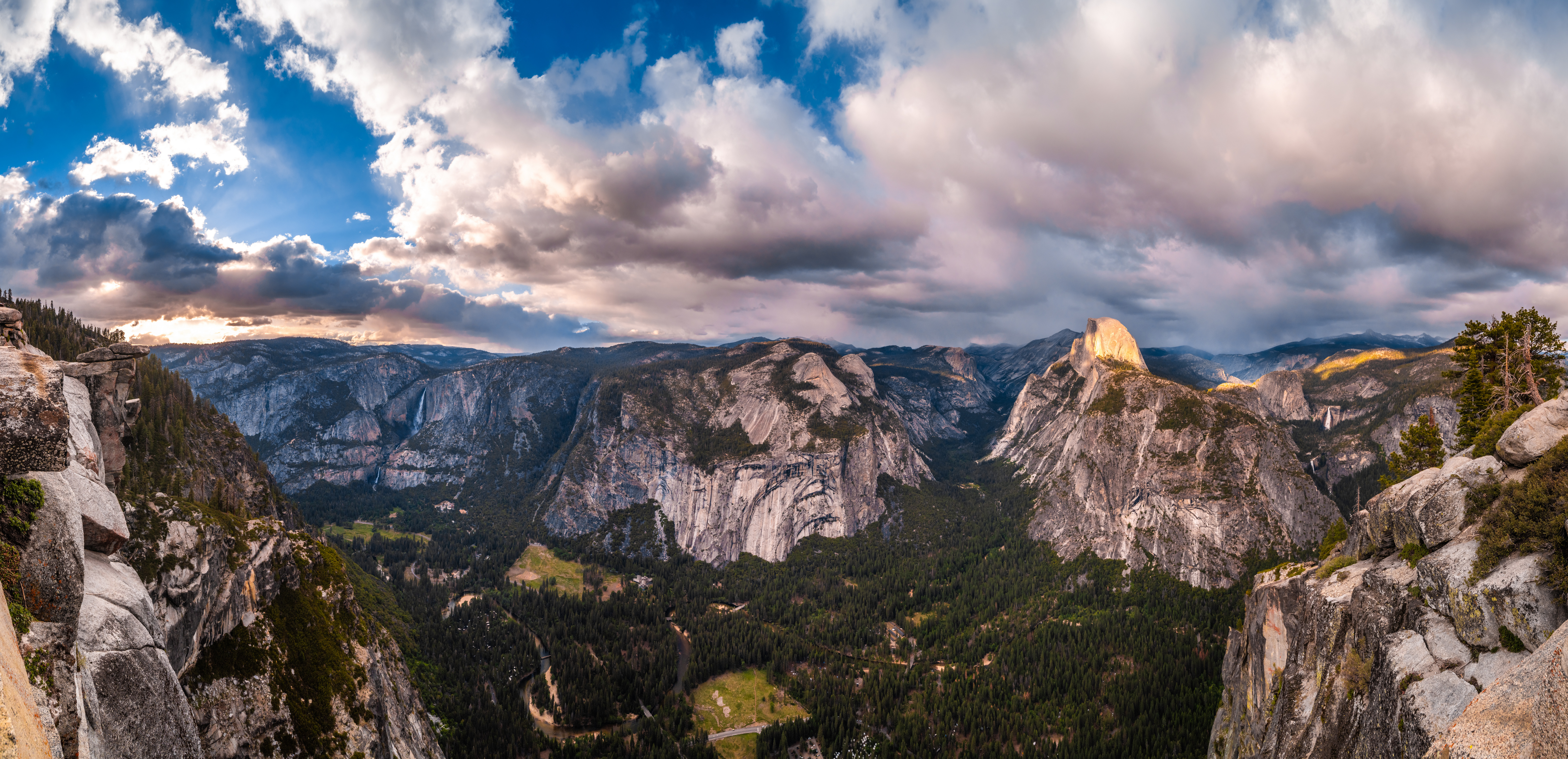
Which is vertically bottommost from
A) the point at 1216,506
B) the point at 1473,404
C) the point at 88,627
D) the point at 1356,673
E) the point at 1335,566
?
the point at 1216,506

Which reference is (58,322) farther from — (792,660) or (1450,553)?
(1450,553)

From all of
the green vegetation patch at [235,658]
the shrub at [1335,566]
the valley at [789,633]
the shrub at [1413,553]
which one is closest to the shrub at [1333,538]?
the valley at [789,633]

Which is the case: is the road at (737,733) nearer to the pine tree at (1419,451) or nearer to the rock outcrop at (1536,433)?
the pine tree at (1419,451)

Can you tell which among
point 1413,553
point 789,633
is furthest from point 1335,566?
point 789,633

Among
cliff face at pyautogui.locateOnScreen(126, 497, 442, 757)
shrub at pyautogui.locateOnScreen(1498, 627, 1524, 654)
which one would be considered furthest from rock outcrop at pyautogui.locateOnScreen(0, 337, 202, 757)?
shrub at pyautogui.locateOnScreen(1498, 627, 1524, 654)

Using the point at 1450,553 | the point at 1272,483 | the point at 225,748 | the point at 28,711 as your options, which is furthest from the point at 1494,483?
the point at 1272,483

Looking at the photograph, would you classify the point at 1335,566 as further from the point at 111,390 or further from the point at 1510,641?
the point at 111,390
